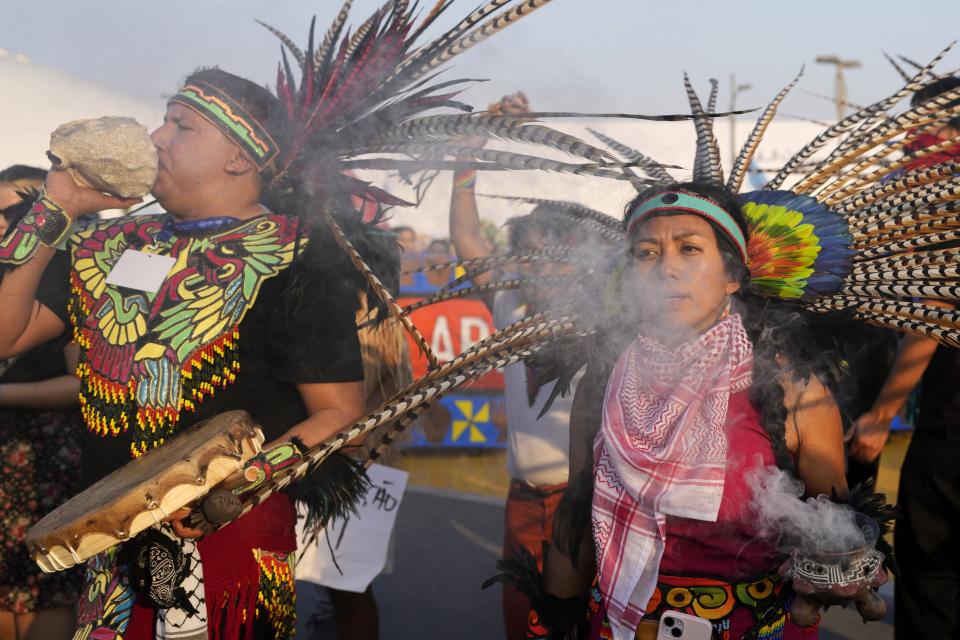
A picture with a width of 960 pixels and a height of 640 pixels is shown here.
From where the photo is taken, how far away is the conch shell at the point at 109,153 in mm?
2242

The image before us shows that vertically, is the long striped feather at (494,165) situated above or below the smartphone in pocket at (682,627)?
above

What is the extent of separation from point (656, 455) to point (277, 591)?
106 cm

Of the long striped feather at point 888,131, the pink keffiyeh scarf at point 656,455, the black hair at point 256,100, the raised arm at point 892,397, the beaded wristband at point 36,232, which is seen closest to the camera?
the pink keffiyeh scarf at point 656,455

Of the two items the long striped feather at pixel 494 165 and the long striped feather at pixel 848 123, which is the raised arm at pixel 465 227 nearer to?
the long striped feather at pixel 494 165

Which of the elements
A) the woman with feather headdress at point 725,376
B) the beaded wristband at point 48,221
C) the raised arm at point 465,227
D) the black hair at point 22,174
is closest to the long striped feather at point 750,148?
the woman with feather headdress at point 725,376

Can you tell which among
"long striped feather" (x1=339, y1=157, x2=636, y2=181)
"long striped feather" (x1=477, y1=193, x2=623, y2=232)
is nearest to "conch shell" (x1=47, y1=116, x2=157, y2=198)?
"long striped feather" (x1=339, y1=157, x2=636, y2=181)

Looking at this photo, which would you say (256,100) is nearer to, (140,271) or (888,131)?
(140,271)

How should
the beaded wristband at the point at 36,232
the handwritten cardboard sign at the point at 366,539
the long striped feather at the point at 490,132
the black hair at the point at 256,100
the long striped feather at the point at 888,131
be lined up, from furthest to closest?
the handwritten cardboard sign at the point at 366,539 → the black hair at the point at 256,100 → the beaded wristband at the point at 36,232 → the long striped feather at the point at 888,131 → the long striped feather at the point at 490,132

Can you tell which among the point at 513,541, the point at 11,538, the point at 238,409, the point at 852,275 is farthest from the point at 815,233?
the point at 11,538

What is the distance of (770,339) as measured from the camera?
6.88ft

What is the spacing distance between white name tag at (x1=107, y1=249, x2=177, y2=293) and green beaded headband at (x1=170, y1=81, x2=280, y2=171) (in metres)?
0.37

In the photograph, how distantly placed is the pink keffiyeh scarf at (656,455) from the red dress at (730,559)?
0.16 ft

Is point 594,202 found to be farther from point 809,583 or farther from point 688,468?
point 809,583

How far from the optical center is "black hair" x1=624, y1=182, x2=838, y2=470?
1988 mm
